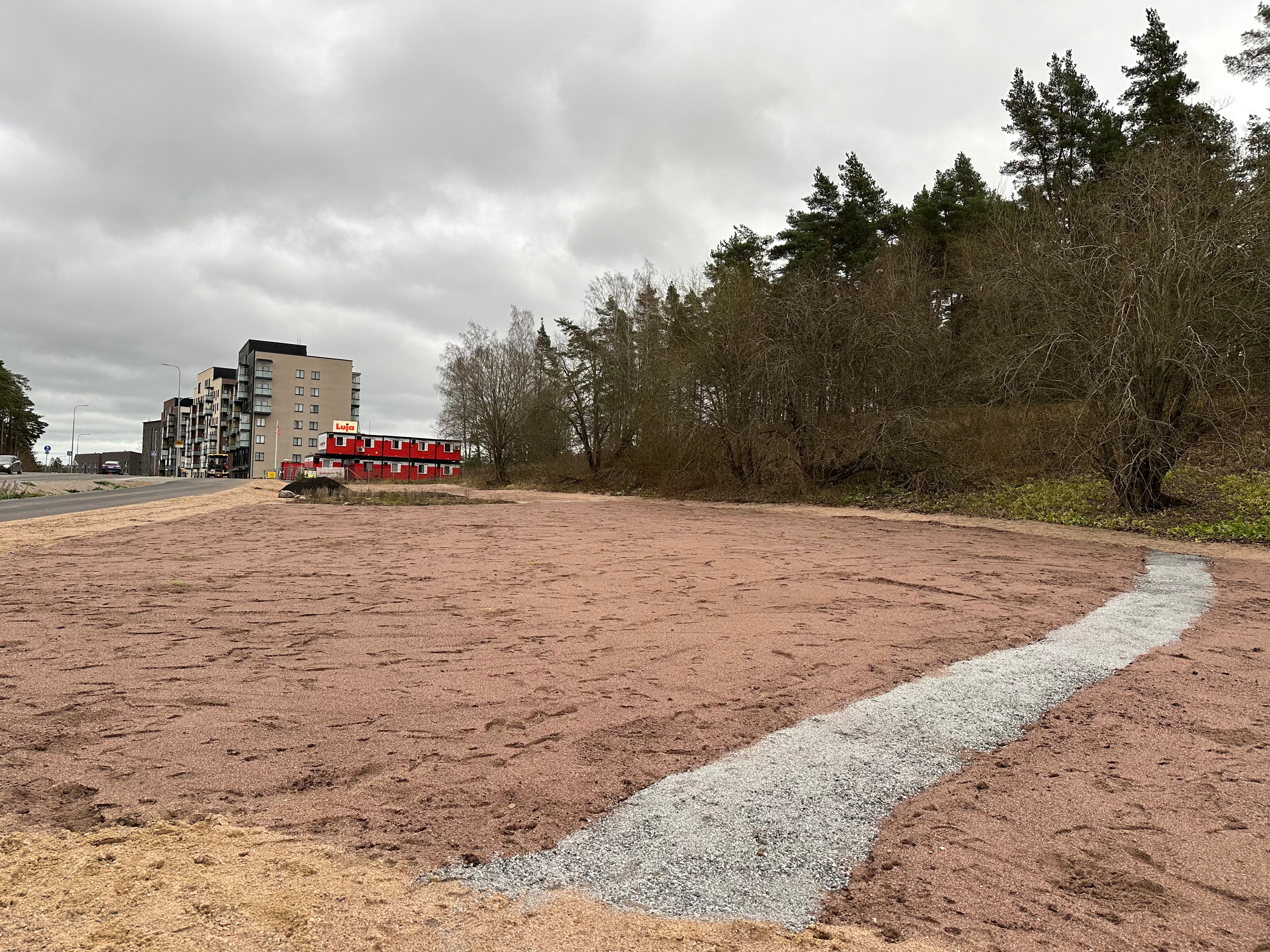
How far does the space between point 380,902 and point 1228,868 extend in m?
2.89

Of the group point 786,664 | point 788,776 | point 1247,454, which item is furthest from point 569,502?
point 788,776

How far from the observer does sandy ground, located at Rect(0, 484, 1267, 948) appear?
2.41m

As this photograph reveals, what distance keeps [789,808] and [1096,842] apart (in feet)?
3.69

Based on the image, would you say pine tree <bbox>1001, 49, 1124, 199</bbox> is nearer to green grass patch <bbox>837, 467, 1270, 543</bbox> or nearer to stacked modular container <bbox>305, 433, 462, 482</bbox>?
green grass patch <bbox>837, 467, 1270, 543</bbox>

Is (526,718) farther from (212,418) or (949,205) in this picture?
(212,418)

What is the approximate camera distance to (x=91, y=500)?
2225cm

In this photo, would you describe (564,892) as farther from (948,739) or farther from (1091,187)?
(1091,187)

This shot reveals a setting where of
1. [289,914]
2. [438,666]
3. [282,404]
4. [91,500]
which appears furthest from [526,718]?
[282,404]

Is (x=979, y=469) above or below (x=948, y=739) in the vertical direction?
above

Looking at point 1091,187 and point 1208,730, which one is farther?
point 1091,187

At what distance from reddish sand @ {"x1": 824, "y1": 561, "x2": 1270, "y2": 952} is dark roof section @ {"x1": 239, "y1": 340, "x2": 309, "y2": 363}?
357ft

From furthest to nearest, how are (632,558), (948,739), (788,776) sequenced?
(632,558), (948,739), (788,776)

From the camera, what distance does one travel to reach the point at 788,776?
128 inches

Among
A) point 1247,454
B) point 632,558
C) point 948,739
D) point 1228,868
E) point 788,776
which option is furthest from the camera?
point 1247,454
